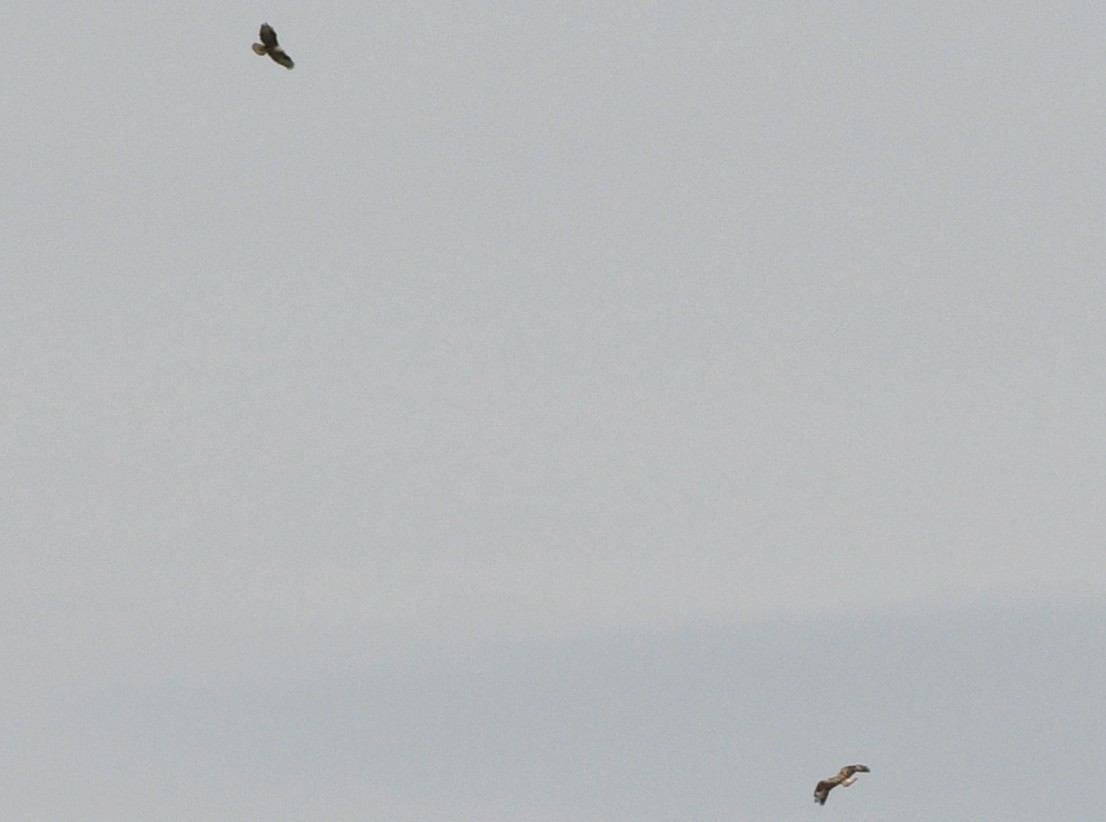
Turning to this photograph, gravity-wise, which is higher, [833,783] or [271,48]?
[271,48]

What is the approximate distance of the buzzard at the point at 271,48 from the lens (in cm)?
3444

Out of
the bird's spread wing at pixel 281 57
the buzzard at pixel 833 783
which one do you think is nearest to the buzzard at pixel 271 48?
the bird's spread wing at pixel 281 57

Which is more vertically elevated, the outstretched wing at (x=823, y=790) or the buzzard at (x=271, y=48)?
the buzzard at (x=271, y=48)

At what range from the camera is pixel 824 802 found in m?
36.9

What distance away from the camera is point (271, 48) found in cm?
3494

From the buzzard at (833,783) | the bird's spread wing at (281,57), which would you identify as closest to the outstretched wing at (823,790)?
the buzzard at (833,783)

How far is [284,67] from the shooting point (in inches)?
1378

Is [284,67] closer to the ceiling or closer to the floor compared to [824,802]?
closer to the ceiling

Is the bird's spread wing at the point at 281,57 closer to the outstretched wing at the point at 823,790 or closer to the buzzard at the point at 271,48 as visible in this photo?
the buzzard at the point at 271,48

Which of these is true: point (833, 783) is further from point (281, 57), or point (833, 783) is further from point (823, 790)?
point (281, 57)

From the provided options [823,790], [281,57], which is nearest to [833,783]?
[823,790]

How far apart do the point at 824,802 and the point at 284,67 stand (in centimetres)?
2566

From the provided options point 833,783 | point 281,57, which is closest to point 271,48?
point 281,57

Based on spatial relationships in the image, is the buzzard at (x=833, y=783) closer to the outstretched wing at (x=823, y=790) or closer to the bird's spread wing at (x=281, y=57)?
the outstretched wing at (x=823, y=790)
